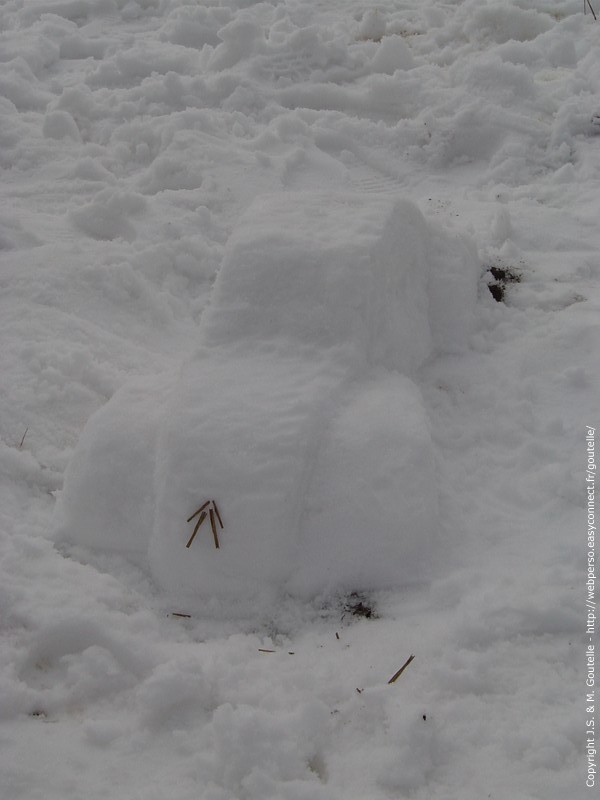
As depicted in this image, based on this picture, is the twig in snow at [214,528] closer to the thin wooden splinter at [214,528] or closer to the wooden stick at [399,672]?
the thin wooden splinter at [214,528]

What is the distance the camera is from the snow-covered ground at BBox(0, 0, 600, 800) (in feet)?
4.93

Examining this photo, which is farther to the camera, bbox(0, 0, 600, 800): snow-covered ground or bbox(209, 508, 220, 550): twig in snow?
bbox(209, 508, 220, 550): twig in snow

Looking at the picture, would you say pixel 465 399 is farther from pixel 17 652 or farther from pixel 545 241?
pixel 17 652

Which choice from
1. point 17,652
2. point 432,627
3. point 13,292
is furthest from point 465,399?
point 13,292

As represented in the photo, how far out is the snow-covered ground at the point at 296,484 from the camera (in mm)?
1503

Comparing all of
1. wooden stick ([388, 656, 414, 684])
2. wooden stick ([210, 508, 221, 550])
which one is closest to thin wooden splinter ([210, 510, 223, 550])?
wooden stick ([210, 508, 221, 550])

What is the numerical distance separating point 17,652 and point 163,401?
732 millimetres

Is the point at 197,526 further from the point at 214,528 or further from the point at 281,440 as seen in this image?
the point at 281,440

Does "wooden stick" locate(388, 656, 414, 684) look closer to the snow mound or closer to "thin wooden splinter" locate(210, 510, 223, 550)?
the snow mound

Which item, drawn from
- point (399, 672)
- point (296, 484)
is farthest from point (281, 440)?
point (399, 672)

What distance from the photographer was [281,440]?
6.17 feet

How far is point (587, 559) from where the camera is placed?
1.81 m

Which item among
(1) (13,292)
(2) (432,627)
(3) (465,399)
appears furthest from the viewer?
(1) (13,292)

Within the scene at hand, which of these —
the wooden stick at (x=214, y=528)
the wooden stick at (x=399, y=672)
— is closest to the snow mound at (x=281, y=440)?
the wooden stick at (x=214, y=528)
